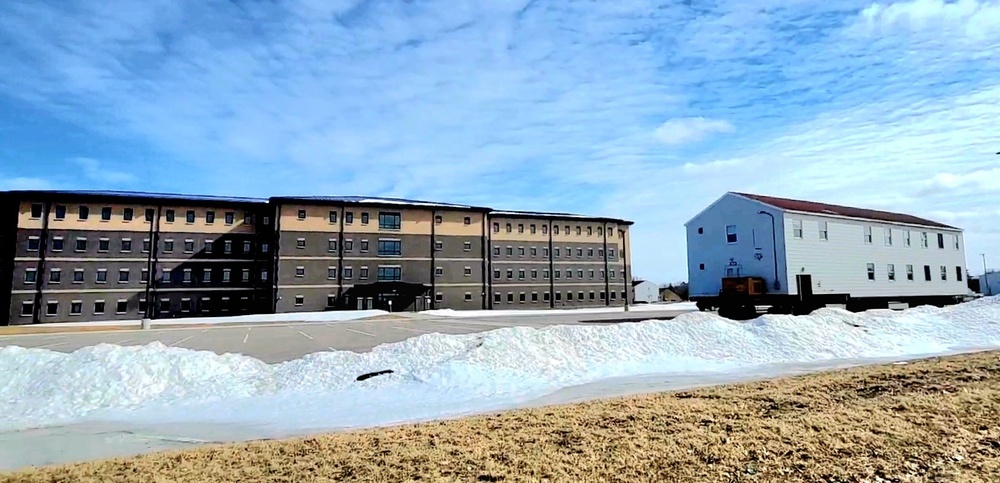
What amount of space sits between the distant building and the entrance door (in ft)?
197

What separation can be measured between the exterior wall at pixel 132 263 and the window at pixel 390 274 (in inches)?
415

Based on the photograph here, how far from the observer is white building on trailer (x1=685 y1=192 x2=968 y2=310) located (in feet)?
91.5

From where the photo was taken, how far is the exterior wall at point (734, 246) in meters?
27.8

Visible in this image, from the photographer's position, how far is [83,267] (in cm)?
4947

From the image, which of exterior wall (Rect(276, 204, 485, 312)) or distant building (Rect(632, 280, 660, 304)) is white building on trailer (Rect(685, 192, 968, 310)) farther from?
distant building (Rect(632, 280, 660, 304))

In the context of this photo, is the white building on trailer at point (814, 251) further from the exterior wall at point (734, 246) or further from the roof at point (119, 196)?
the roof at point (119, 196)

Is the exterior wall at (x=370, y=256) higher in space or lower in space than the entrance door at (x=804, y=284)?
higher

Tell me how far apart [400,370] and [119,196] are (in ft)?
163

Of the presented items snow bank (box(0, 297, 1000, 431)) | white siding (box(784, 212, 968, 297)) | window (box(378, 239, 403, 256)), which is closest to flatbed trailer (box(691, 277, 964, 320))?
white siding (box(784, 212, 968, 297))

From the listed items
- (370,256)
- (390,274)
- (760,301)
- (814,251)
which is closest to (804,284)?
(814,251)

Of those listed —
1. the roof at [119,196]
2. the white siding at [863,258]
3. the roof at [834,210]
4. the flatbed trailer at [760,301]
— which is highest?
the roof at [119,196]

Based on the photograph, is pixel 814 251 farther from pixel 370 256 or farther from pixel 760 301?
pixel 370 256

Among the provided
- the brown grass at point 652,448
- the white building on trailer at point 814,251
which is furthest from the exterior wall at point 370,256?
the brown grass at point 652,448

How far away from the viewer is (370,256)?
5634cm
